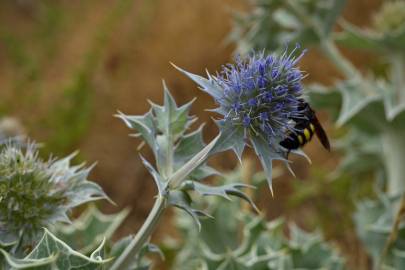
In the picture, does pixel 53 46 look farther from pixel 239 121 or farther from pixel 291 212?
pixel 239 121

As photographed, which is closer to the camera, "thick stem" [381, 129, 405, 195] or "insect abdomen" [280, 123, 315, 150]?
"insect abdomen" [280, 123, 315, 150]

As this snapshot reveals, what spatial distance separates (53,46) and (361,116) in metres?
2.59

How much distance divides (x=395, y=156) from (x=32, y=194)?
1.61m

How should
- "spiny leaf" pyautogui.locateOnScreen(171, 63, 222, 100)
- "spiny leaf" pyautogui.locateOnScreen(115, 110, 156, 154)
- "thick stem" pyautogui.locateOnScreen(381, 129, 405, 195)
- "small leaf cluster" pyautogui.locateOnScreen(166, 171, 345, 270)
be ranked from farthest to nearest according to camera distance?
"thick stem" pyautogui.locateOnScreen(381, 129, 405, 195) → "small leaf cluster" pyautogui.locateOnScreen(166, 171, 345, 270) → "spiny leaf" pyautogui.locateOnScreen(115, 110, 156, 154) → "spiny leaf" pyautogui.locateOnScreen(171, 63, 222, 100)

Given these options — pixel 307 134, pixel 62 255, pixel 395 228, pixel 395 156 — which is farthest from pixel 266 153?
pixel 395 156

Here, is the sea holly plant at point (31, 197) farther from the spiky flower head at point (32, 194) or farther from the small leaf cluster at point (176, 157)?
the small leaf cluster at point (176, 157)

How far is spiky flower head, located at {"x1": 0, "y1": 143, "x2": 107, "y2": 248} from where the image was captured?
1201mm

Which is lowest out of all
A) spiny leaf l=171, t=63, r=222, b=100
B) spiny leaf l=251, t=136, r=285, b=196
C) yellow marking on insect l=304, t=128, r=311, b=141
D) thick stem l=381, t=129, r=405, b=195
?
spiny leaf l=251, t=136, r=285, b=196

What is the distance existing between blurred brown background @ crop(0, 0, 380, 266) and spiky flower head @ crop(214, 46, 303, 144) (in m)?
2.48

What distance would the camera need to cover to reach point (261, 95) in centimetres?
107

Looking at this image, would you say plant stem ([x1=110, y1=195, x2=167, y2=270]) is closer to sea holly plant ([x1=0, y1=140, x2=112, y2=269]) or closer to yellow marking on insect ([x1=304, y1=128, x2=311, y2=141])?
sea holly plant ([x1=0, y1=140, x2=112, y2=269])

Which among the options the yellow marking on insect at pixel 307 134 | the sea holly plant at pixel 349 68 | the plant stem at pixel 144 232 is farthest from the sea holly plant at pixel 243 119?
the sea holly plant at pixel 349 68

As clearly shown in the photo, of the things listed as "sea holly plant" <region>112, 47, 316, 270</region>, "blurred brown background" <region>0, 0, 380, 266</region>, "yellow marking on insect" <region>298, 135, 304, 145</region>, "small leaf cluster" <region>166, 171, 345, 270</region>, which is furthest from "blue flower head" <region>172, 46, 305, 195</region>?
"blurred brown background" <region>0, 0, 380, 266</region>

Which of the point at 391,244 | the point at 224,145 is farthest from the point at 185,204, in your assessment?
the point at 391,244
